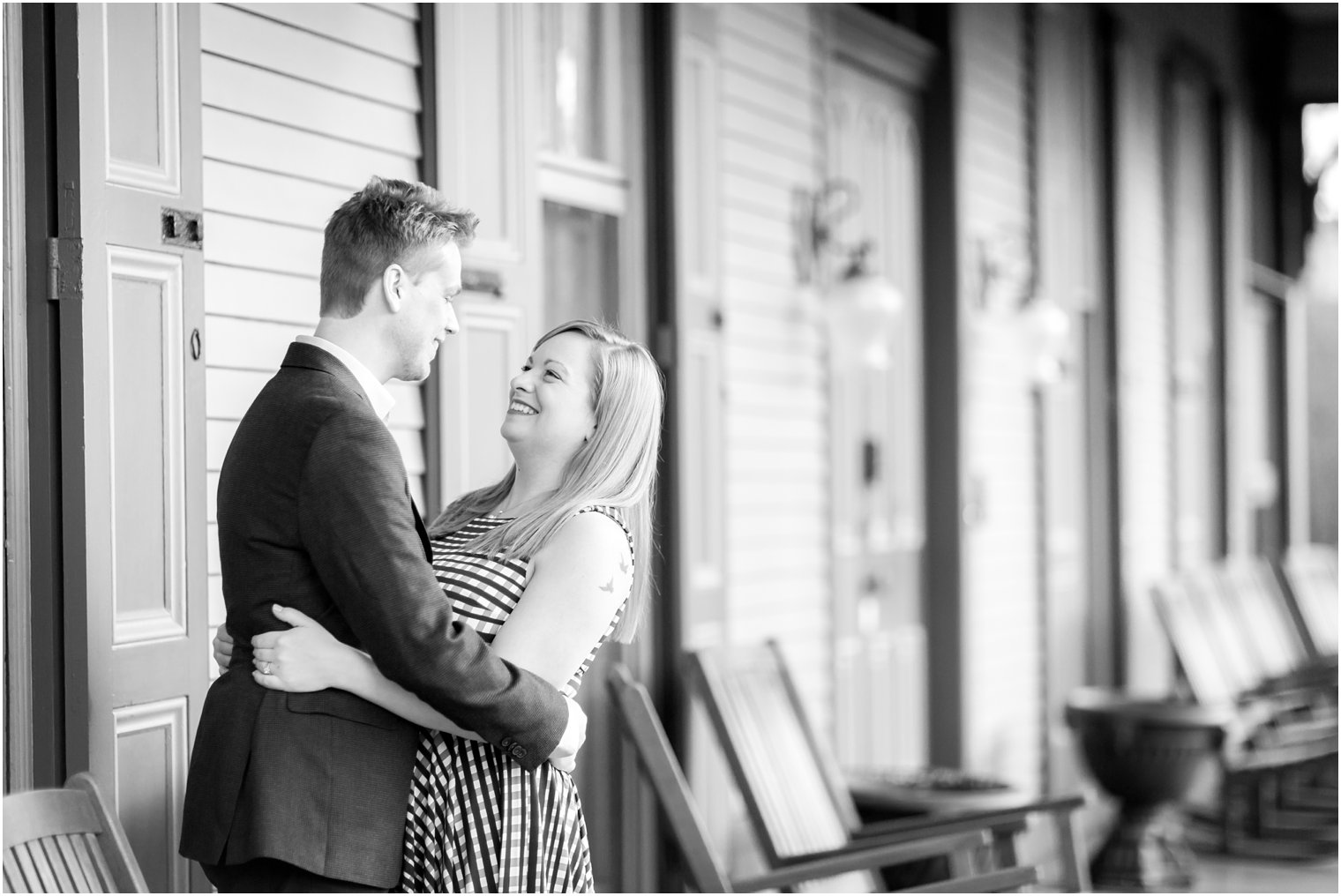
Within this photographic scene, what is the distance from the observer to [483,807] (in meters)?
2.12

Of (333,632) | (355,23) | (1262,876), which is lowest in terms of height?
(1262,876)

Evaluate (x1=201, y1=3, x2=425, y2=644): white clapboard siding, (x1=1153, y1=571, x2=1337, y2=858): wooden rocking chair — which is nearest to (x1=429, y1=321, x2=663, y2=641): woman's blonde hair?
(x1=201, y1=3, x2=425, y2=644): white clapboard siding

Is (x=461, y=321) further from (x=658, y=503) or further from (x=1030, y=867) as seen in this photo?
(x=1030, y=867)

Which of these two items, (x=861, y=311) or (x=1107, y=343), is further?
(x=1107, y=343)

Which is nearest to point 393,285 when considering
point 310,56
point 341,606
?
point 341,606

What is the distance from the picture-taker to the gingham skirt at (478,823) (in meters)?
2.11

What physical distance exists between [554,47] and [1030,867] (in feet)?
6.95

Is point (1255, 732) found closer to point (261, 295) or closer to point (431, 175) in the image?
point (431, 175)

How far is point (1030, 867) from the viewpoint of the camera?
3.36 metres

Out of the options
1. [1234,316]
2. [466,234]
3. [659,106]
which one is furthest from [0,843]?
[1234,316]

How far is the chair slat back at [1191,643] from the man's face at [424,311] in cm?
559

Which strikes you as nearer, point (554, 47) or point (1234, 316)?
point (554, 47)

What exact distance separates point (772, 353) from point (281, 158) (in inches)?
80.1

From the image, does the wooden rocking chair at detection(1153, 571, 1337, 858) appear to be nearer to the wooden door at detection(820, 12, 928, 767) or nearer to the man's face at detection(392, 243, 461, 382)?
the wooden door at detection(820, 12, 928, 767)
